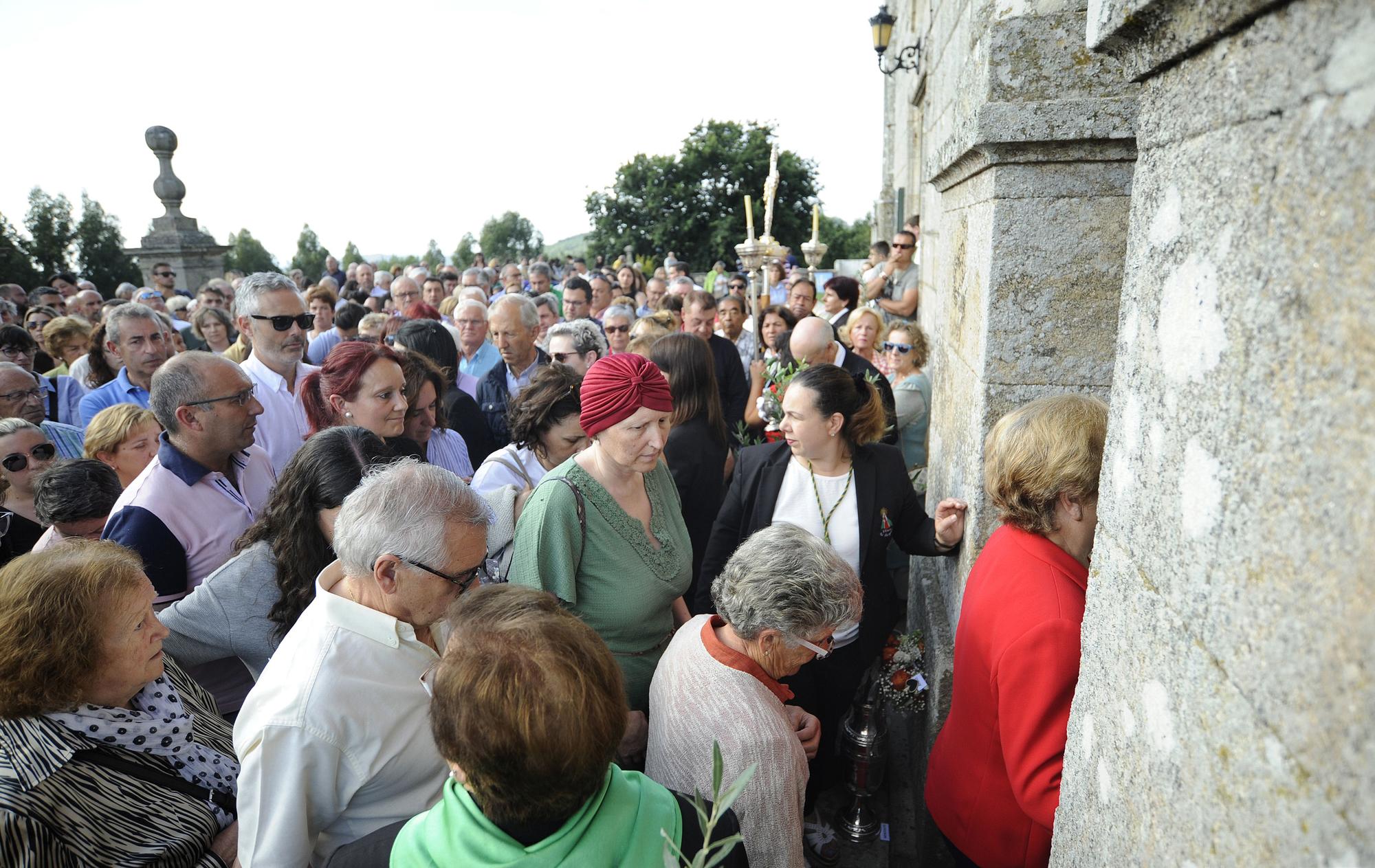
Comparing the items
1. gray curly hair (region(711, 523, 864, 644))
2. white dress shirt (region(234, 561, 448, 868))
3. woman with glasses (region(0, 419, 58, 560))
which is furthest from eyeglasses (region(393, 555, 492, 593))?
woman with glasses (region(0, 419, 58, 560))

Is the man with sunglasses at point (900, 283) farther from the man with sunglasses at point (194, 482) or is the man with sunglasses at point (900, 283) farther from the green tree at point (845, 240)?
the green tree at point (845, 240)

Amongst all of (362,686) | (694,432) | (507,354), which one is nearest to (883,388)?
(694,432)

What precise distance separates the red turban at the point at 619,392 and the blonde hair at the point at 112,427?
6.73ft

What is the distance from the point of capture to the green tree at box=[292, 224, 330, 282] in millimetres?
23734

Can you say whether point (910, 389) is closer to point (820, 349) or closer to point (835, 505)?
point (820, 349)

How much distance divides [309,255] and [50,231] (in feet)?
29.0

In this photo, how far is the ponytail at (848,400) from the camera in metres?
3.21

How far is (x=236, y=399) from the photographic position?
3148 millimetres

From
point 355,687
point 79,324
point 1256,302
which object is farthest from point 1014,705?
point 79,324

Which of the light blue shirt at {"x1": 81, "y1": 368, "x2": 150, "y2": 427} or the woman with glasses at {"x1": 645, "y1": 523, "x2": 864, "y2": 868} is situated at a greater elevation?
the light blue shirt at {"x1": 81, "y1": 368, "x2": 150, "y2": 427}

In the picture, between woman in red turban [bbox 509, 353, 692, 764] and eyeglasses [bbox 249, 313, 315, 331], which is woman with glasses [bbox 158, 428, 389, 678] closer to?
woman in red turban [bbox 509, 353, 692, 764]

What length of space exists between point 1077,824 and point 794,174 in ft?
136

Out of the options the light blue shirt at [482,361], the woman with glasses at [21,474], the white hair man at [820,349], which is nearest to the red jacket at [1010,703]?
the white hair man at [820,349]

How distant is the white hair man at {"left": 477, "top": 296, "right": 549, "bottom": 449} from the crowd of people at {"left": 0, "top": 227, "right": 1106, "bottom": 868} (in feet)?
4.35
